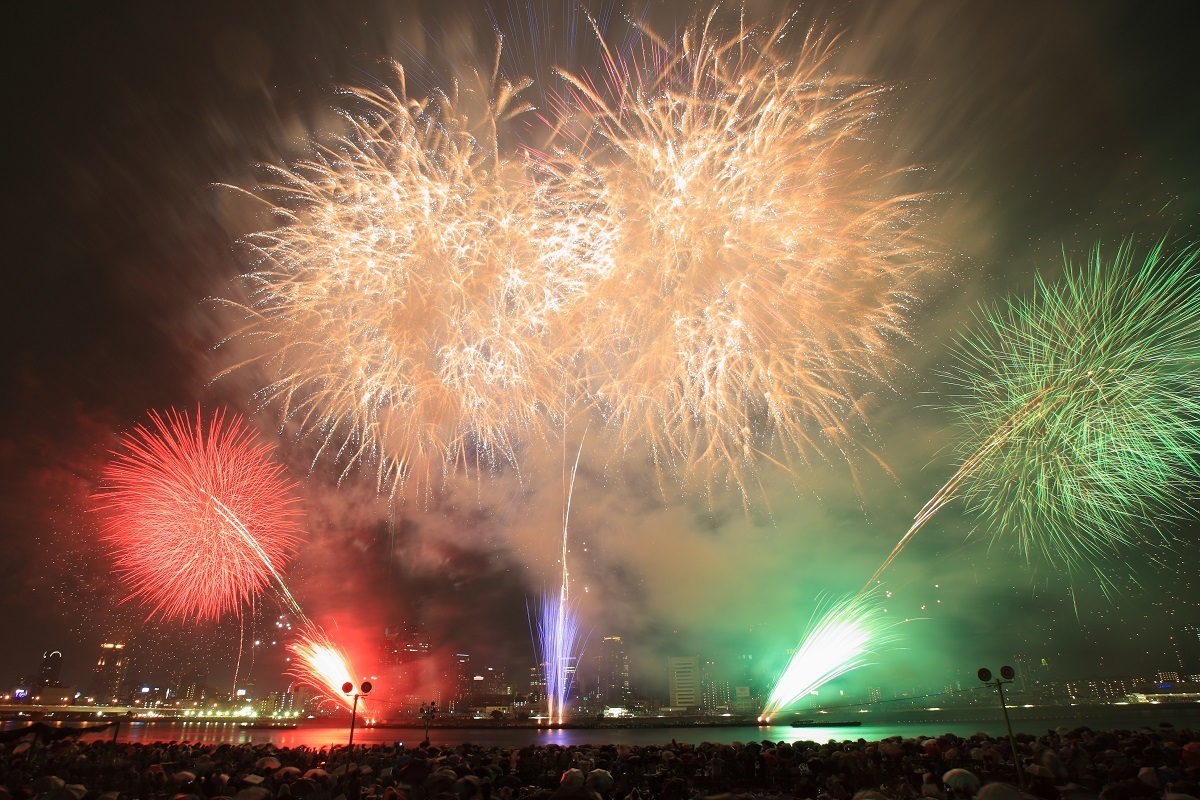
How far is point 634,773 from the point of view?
23.3 meters

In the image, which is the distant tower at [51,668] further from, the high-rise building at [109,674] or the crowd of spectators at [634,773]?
the crowd of spectators at [634,773]

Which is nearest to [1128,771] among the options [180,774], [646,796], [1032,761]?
[1032,761]

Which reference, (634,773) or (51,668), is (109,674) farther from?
(634,773)

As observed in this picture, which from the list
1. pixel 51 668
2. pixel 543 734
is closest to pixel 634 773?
pixel 543 734

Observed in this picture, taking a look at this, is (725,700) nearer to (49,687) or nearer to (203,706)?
(203,706)

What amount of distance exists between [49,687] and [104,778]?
14581 cm

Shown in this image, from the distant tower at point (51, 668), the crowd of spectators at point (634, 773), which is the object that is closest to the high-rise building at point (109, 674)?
the distant tower at point (51, 668)

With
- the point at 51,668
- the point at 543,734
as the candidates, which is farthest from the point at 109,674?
the point at 543,734

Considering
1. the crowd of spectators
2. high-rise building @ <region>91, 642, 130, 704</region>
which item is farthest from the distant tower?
the crowd of spectators

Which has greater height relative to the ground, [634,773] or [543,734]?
[634,773]

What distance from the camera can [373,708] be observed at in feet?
452

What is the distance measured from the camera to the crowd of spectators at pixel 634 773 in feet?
52.7

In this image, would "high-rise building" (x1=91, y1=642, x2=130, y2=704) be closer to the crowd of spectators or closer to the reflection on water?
the reflection on water

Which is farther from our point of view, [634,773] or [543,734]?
[543,734]
